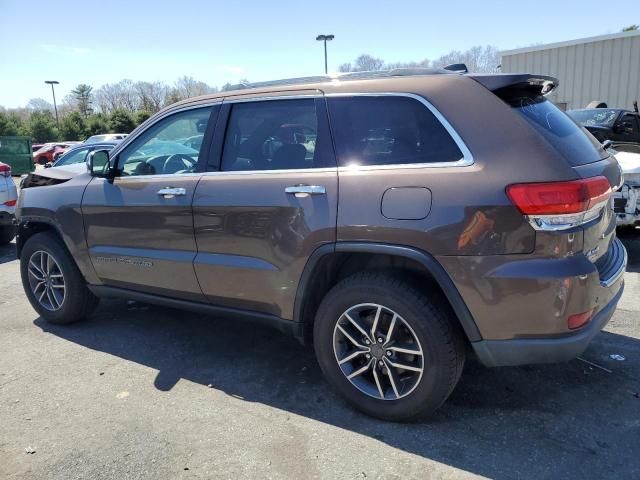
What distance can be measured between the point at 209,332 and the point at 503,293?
264 centimetres

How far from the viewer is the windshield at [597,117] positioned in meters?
8.89

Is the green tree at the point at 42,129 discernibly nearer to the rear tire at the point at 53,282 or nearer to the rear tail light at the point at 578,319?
the rear tire at the point at 53,282

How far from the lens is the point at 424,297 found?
2787 millimetres

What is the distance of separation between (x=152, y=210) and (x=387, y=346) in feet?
6.26

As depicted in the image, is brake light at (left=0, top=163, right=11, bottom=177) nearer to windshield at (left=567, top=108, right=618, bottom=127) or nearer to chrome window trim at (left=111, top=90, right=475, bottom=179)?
chrome window trim at (left=111, top=90, right=475, bottom=179)

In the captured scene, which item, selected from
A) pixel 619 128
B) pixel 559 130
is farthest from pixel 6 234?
pixel 619 128

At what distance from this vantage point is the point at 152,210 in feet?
12.2

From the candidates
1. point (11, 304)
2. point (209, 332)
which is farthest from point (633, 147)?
point (11, 304)

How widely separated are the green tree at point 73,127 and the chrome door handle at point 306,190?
173ft

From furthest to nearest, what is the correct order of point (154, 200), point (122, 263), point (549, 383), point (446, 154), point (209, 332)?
point (209, 332) → point (122, 263) → point (154, 200) → point (549, 383) → point (446, 154)

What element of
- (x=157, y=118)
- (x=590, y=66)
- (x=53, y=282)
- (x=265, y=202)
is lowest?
(x=53, y=282)

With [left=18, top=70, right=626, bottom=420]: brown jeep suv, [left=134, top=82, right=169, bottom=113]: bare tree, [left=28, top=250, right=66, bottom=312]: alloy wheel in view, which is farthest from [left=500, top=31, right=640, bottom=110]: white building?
[left=134, top=82, right=169, bottom=113]: bare tree

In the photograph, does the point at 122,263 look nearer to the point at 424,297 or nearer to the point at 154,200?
the point at 154,200

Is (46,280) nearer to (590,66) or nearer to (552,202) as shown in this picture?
(552,202)
